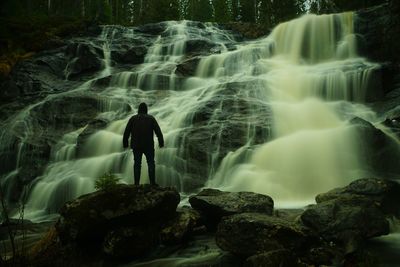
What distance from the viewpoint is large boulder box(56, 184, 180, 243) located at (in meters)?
8.93

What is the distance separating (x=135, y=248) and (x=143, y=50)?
21.2m

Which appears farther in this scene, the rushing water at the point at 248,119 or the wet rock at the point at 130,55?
the wet rock at the point at 130,55

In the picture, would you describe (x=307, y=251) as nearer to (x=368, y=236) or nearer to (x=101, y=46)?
(x=368, y=236)

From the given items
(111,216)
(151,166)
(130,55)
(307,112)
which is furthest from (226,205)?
(130,55)

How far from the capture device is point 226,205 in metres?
9.56

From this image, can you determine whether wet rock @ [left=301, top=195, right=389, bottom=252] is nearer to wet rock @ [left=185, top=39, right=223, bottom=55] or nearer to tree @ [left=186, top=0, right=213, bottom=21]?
wet rock @ [left=185, top=39, right=223, bottom=55]

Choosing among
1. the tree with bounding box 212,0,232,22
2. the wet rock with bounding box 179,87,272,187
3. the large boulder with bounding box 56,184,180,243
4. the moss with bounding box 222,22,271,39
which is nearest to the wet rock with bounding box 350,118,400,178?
the wet rock with bounding box 179,87,272,187

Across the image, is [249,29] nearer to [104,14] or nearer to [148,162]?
[104,14]

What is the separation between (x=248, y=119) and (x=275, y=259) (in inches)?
415

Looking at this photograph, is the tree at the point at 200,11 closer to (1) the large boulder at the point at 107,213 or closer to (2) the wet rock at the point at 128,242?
(1) the large boulder at the point at 107,213

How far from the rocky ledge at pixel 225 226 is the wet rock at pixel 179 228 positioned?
0.02 metres

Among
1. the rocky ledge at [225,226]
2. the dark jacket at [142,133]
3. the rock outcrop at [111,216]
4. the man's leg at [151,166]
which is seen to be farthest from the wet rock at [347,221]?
the dark jacket at [142,133]

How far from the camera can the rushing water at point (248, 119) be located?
14164 millimetres

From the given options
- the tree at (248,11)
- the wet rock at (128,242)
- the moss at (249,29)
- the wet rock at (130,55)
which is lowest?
the wet rock at (128,242)
